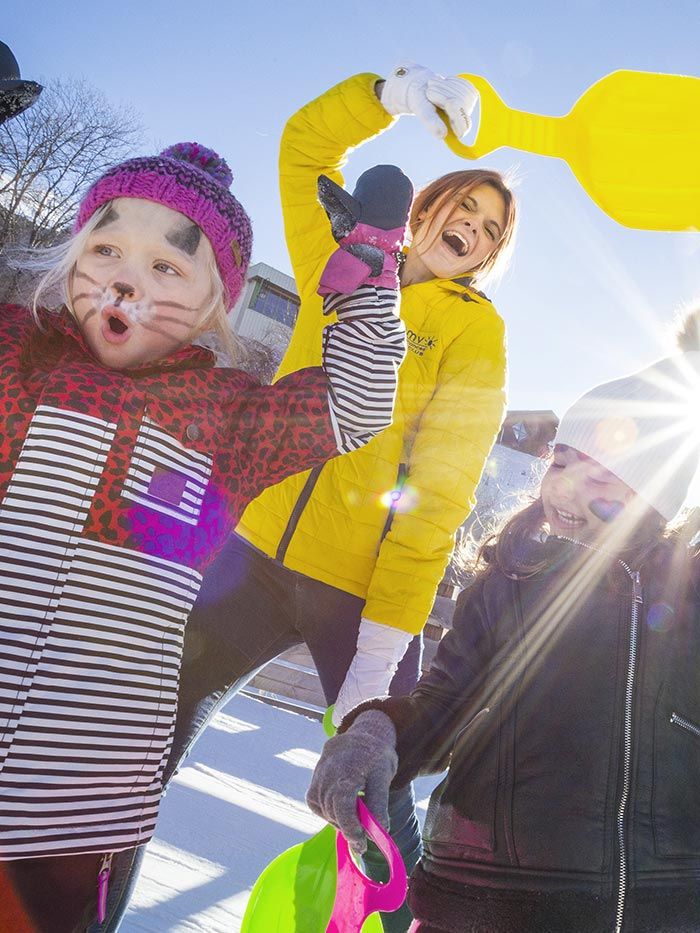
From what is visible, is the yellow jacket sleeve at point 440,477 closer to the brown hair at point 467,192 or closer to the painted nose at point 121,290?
the brown hair at point 467,192

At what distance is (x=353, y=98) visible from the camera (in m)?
1.60

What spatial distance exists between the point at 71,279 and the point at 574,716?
44.7 inches

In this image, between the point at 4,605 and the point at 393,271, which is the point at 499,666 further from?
the point at 4,605

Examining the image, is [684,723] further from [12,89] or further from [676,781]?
[12,89]

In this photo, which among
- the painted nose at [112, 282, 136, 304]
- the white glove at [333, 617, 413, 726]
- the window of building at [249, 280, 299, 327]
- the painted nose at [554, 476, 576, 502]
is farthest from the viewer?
the window of building at [249, 280, 299, 327]

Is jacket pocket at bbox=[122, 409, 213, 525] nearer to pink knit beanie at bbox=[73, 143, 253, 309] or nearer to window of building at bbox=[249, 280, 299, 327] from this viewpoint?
pink knit beanie at bbox=[73, 143, 253, 309]

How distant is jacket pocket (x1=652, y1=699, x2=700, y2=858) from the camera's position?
1111mm

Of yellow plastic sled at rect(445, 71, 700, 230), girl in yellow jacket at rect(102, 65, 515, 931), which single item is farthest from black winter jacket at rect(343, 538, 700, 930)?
yellow plastic sled at rect(445, 71, 700, 230)

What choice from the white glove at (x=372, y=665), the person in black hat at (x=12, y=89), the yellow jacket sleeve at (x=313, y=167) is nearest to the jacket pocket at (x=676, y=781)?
the white glove at (x=372, y=665)

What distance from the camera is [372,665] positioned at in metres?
1.57

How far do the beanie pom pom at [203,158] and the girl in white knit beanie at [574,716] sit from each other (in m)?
0.86

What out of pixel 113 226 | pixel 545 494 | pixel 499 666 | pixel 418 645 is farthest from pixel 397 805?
pixel 113 226

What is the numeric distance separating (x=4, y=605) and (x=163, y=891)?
137cm

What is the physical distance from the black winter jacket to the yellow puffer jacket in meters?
0.24
